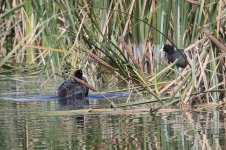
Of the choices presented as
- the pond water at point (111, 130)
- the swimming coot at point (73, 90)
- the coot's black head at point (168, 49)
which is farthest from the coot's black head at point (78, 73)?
the pond water at point (111, 130)

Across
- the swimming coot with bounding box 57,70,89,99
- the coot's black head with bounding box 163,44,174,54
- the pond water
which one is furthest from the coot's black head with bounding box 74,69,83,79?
the pond water

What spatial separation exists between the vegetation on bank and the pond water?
257 mm

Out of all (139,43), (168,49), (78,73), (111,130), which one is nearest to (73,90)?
(78,73)

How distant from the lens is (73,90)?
36.3 ft

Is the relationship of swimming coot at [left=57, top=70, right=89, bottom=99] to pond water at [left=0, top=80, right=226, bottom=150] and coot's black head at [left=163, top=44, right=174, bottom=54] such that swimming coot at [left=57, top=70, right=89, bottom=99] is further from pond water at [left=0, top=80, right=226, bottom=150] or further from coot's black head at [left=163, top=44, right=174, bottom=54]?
pond water at [left=0, top=80, right=226, bottom=150]

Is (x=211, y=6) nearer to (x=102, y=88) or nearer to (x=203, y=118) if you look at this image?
(x=203, y=118)

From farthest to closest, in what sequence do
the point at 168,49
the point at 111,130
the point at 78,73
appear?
the point at 168,49 → the point at 78,73 → the point at 111,130

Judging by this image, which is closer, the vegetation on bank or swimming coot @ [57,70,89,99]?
the vegetation on bank

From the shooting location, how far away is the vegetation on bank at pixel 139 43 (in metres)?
8.35

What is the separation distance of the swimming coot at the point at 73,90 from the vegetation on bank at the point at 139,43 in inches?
6.4

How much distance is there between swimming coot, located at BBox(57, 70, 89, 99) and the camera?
1080 centimetres

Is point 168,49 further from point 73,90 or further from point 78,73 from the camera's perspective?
point 73,90

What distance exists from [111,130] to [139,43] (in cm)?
407

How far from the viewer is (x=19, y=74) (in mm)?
13172
